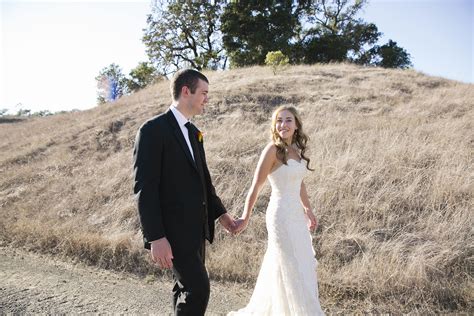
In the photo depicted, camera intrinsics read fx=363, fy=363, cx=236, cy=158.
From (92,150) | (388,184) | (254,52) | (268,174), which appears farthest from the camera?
(254,52)

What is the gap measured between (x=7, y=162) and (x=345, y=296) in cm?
1235

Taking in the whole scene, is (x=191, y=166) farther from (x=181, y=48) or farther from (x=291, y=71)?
(x=181, y=48)

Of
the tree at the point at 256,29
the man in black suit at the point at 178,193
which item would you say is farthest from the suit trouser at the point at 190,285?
the tree at the point at 256,29

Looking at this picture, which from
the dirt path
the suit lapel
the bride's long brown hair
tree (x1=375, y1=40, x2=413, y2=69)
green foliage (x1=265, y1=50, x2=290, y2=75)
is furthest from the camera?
tree (x1=375, y1=40, x2=413, y2=69)

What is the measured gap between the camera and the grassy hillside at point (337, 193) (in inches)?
171

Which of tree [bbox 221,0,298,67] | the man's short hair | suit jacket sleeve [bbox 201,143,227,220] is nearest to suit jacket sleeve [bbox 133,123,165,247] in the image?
the man's short hair

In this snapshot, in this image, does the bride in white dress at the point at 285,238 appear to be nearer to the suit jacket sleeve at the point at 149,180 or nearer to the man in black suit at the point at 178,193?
the man in black suit at the point at 178,193

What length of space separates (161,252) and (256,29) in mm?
28557

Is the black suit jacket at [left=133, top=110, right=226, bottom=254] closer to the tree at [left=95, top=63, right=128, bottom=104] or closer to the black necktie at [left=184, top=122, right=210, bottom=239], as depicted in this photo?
the black necktie at [left=184, top=122, right=210, bottom=239]

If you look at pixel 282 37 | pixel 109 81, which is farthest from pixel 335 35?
pixel 109 81

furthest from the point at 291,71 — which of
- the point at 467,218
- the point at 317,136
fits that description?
the point at 467,218

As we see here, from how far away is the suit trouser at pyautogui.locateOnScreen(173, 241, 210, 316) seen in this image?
271 centimetres

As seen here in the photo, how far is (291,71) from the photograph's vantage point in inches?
742

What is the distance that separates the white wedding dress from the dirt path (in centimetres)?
86
